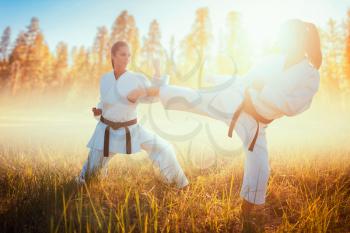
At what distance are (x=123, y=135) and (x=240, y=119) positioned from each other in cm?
165

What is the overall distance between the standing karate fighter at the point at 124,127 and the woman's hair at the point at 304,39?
1.69 meters

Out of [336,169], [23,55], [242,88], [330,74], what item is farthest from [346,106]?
[23,55]

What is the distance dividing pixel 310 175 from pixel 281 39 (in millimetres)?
2367

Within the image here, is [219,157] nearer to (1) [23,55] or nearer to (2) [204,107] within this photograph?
(2) [204,107]

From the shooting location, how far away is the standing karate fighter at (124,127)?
3.60m

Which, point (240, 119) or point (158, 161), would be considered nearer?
point (240, 119)

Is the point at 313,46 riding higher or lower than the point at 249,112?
higher

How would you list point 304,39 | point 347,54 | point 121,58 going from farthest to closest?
point 347,54, point 121,58, point 304,39

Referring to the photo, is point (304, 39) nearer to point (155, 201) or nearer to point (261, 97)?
point (261, 97)

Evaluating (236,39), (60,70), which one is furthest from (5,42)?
(236,39)

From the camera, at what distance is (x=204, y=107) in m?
3.25

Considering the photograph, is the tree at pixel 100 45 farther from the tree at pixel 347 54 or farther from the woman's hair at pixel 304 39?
the woman's hair at pixel 304 39

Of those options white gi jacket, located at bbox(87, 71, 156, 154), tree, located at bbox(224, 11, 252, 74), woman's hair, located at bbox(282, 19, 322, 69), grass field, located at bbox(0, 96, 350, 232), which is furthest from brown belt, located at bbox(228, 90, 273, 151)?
tree, located at bbox(224, 11, 252, 74)

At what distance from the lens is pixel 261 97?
2848 millimetres
